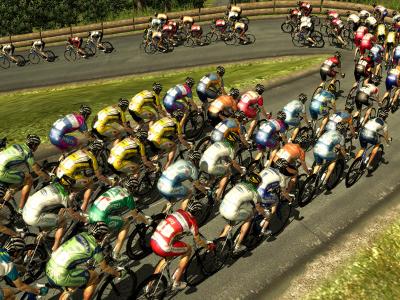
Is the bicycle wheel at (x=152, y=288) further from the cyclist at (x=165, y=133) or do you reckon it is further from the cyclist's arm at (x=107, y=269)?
the cyclist at (x=165, y=133)

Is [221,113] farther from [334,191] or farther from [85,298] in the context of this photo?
[85,298]

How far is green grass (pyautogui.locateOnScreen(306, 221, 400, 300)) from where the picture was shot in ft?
31.3

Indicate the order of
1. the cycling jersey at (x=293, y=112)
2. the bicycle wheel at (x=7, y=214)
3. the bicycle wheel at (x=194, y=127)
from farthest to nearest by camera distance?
the bicycle wheel at (x=194, y=127), the cycling jersey at (x=293, y=112), the bicycle wheel at (x=7, y=214)

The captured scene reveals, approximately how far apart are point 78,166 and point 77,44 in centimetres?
1946

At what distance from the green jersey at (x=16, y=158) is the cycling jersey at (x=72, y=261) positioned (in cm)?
423

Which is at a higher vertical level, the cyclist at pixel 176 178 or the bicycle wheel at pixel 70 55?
the cyclist at pixel 176 178

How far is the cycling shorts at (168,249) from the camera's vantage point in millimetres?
8391

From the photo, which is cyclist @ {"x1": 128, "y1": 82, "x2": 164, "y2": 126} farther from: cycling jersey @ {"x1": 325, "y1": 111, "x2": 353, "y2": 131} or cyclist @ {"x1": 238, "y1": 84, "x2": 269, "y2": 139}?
cycling jersey @ {"x1": 325, "y1": 111, "x2": 353, "y2": 131}

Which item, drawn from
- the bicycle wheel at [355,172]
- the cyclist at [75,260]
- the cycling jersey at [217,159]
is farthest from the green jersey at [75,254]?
the bicycle wheel at [355,172]

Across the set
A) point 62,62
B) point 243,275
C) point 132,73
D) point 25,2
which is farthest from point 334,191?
point 25,2

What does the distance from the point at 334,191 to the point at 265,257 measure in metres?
4.02

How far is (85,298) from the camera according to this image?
8.40 metres

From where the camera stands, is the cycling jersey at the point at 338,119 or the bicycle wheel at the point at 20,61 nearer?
the cycling jersey at the point at 338,119

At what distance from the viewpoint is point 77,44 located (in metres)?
28.0
